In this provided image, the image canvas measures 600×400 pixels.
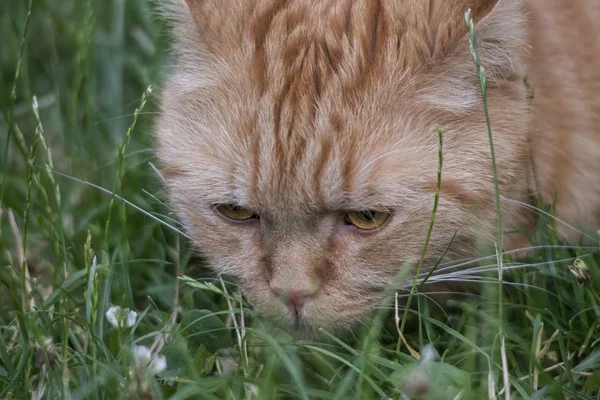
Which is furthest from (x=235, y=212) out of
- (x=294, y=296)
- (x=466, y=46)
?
(x=466, y=46)

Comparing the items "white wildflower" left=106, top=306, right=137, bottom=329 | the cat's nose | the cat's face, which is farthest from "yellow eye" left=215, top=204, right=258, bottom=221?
"white wildflower" left=106, top=306, right=137, bottom=329

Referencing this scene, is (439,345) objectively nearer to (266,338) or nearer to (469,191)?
(469,191)

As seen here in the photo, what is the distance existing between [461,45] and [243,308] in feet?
3.39

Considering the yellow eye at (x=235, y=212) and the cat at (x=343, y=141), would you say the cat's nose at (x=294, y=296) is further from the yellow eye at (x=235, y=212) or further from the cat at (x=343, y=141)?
the yellow eye at (x=235, y=212)

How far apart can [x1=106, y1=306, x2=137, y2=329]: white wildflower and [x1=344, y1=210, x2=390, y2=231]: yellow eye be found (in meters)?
0.69

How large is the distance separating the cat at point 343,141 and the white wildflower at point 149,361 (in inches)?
14.8

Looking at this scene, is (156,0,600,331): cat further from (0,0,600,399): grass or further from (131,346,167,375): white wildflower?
(131,346,167,375): white wildflower

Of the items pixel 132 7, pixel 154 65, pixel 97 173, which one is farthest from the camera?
pixel 132 7

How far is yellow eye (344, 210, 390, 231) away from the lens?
89.7 inches

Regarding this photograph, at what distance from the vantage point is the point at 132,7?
4.33 meters

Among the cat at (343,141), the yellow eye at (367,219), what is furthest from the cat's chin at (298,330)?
the yellow eye at (367,219)

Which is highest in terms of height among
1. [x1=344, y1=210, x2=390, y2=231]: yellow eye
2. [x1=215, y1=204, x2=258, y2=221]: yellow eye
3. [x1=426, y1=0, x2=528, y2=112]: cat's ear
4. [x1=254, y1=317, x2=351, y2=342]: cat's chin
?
[x1=426, y1=0, x2=528, y2=112]: cat's ear

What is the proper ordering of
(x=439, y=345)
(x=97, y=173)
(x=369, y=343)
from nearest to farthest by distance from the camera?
(x=369, y=343)
(x=439, y=345)
(x=97, y=173)

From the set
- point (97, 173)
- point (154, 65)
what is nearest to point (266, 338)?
point (97, 173)
